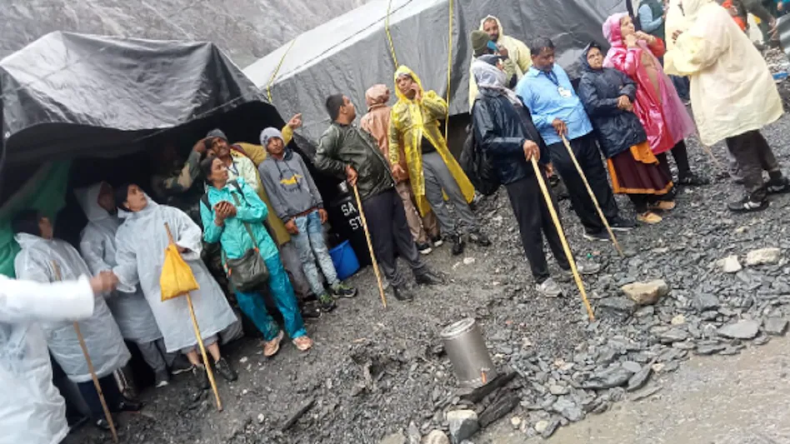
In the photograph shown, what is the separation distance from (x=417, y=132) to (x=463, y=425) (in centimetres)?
304

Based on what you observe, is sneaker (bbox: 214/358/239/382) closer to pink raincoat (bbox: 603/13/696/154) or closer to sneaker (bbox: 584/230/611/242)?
sneaker (bbox: 584/230/611/242)

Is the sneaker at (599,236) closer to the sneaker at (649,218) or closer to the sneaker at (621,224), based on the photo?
the sneaker at (621,224)

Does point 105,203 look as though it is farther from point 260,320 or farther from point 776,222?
point 776,222

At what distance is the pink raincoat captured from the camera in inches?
193

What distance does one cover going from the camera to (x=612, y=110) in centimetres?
467

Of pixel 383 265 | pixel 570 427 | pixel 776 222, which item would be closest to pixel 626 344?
pixel 570 427

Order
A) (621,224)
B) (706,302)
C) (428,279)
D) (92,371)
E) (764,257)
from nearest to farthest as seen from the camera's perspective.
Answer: (706,302)
(764,257)
(92,371)
(621,224)
(428,279)

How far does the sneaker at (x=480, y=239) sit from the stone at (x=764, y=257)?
2403 mm

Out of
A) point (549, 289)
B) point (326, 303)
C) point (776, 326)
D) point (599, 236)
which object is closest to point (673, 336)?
point (776, 326)

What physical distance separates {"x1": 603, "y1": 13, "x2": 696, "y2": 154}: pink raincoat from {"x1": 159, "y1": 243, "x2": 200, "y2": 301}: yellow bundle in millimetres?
4274

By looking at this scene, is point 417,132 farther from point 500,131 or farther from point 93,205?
point 93,205

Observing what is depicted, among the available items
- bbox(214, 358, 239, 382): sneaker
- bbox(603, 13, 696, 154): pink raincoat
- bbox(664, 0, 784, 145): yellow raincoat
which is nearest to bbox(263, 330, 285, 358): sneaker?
bbox(214, 358, 239, 382): sneaker

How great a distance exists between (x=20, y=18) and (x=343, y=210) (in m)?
13.1

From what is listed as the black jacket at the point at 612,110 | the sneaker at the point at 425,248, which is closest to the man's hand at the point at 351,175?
the sneaker at the point at 425,248
